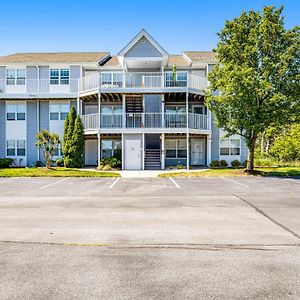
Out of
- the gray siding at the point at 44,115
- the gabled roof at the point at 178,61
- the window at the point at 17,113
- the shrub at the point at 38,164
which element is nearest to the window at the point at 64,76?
the gray siding at the point at 44,115

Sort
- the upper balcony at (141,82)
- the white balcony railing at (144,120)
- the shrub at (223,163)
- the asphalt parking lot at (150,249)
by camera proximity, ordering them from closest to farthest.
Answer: the asphalt parking lot at (150,249), the upper balcony at (141,82), the white balcony railing at (144,120), the shrub at (223,163)

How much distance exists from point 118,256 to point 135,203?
5.45 m

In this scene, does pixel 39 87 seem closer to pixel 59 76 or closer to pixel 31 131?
pixel 59 76

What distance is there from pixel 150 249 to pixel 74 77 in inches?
983

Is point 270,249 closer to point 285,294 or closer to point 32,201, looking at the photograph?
point 285,294

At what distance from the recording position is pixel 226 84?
2066cm

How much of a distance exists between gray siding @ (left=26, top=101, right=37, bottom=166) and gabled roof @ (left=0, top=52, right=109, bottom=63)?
4.23 meters

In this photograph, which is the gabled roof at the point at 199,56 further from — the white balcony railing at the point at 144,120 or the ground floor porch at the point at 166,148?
the ground floor porch at the point at 166,148

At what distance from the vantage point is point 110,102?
1142 inches

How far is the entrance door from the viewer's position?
29.2m

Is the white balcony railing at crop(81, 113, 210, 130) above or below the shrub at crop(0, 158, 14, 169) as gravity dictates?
above

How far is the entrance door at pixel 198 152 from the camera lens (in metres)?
29.2

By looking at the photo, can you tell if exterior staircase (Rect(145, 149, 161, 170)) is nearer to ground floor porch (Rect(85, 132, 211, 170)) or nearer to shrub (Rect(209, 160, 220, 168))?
ground floor porch (Rect(85, 132, 211, 170))

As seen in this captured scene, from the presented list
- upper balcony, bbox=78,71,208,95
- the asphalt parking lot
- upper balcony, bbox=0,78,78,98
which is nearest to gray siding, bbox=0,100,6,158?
upper balcony, bbox=0,78,78,98
